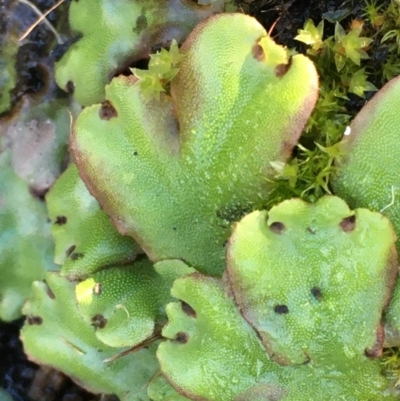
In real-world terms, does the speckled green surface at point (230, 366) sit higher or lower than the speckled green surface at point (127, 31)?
lower

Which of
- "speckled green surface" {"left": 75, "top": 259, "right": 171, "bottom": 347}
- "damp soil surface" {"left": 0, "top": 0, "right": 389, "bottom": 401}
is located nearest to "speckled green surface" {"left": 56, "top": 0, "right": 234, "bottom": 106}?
"damp soil surface" {"left": 0, "top": 0, "right": 389, "bottom": 401}

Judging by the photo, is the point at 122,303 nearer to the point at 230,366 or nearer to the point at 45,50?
the point at 230,366

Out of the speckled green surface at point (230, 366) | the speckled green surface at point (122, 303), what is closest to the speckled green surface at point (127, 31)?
the speckled green surface at point (122, 303)

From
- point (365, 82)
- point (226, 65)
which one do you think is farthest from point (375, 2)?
point (226, 65)

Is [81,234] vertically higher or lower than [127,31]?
lower

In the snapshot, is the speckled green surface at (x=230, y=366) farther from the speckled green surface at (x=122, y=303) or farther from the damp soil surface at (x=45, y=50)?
the damp soil surface at (x=45, y=50)

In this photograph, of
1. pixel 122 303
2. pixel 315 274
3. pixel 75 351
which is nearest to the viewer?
pixel 315 274

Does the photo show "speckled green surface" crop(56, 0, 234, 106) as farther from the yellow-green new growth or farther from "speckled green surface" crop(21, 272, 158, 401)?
"speckled green surface" crop(21, 272, 158, 401)

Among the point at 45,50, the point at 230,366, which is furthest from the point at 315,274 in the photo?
the point at 45,50
